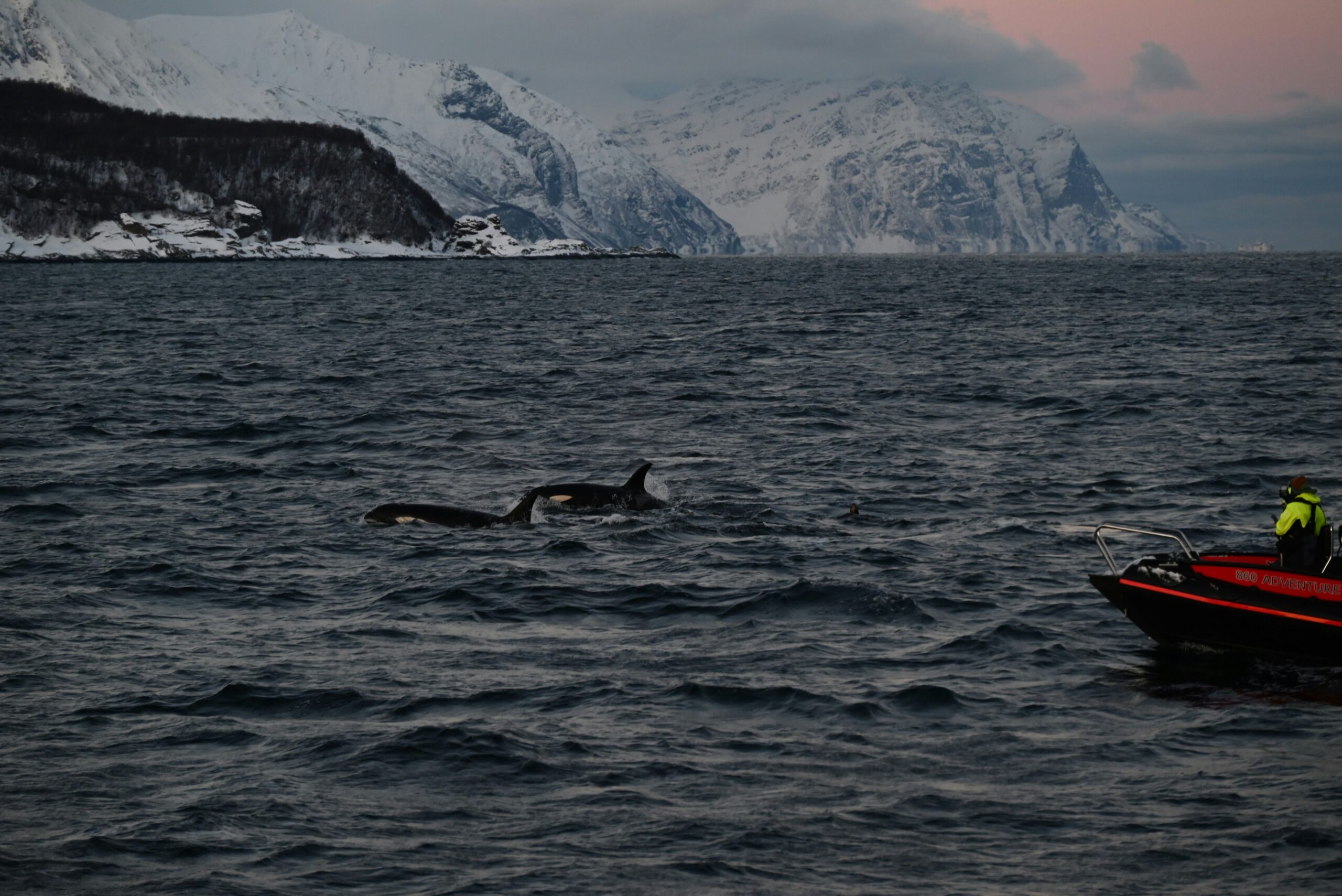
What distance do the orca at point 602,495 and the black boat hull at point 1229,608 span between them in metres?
10.2

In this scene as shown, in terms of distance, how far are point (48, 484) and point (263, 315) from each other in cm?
6439

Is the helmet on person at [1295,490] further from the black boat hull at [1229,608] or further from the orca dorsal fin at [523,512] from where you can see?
the orca dorsal fin at [523,512]

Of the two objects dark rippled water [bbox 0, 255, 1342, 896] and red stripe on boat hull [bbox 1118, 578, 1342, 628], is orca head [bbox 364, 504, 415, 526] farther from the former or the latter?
red stripe on boat hull [bbox 1118, 578, 1342, 628]

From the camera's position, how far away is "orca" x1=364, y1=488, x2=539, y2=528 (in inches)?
1046

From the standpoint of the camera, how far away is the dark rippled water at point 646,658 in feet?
41.9

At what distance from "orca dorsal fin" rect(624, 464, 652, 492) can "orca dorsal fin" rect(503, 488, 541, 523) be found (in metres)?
1.82

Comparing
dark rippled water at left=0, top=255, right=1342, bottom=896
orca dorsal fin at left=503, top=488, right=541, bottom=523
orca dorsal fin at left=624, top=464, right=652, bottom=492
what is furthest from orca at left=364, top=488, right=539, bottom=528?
orca dorsal fin at left=624, top=464, right=652, bottom=492

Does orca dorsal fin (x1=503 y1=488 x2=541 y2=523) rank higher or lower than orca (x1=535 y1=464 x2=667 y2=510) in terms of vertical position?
lower

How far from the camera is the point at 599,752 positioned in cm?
1495

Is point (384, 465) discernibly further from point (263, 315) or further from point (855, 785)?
point (263, 315)

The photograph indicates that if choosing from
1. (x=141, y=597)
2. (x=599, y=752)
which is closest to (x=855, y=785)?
(x=599, y=752)

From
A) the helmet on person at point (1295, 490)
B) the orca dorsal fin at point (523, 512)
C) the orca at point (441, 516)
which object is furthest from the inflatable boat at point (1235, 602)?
the orca at point (441, 516)

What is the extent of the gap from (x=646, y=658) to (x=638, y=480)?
9.36 m

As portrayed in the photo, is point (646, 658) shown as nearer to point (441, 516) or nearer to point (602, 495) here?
point (441, 516)
